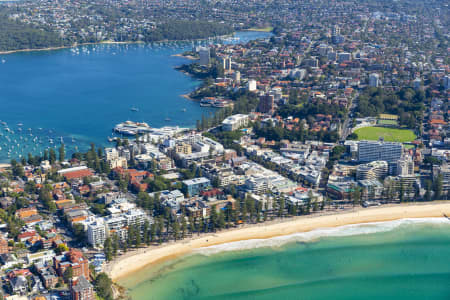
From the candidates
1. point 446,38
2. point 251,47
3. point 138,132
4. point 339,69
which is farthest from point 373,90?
point 446,38

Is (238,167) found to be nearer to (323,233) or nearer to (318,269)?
(323,233)

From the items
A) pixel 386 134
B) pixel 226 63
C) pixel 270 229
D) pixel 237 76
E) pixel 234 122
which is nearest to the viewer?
pixel 270 229

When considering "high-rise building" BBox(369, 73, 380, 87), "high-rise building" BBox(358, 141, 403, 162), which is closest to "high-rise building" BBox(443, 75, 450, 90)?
"high-rise building" BBox(369, 73, 380, 87)

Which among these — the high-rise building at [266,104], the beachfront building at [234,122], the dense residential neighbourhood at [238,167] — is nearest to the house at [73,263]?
the dense residential neighbourhood at [238,167]

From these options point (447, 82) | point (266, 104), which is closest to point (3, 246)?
point (266, 104)

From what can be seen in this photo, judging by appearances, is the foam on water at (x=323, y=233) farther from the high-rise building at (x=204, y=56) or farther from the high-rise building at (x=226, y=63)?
the high-rise building at (x=204, y=56)

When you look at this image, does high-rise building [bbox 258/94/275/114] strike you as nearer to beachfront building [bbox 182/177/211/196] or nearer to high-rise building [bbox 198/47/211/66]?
beachfront building [bbox 182/177/211/196]
